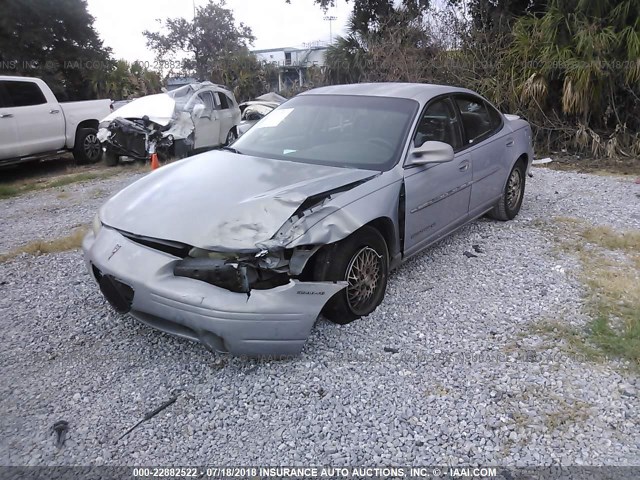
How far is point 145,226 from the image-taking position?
313 cm

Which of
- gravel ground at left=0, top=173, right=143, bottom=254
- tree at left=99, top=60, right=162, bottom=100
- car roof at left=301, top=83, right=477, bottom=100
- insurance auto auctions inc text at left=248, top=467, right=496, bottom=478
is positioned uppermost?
tree at left=99, top=60, right=162, bottom=100

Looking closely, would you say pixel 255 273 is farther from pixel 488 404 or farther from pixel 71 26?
pixel 71 26

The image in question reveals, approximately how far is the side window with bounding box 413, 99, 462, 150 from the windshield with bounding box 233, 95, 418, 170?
127mm


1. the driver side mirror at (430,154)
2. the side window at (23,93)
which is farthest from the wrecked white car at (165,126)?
the driver side mirror at (430,154)

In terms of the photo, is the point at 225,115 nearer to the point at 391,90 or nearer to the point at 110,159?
the point at 110,159

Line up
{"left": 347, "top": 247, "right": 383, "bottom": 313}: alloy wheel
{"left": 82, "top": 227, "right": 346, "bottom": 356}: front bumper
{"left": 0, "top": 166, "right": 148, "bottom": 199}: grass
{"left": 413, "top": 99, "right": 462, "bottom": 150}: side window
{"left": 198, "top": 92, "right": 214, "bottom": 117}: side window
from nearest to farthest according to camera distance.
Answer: {"left": 82, "top": 227, "right": 346, "bottom": 356}: front bumper
{"left": 347, "top": 247, "right": 383, "bottom": 313}: alloy wheel
{"left": 413, "top": 99, "right": 462, "bottom": 150}: side window
{"left": 0, "top": 166, "right": 148, "bottom": 199}: grass
{"left": 198, "top": 92, "right": 214, "bottom": 117}: side window

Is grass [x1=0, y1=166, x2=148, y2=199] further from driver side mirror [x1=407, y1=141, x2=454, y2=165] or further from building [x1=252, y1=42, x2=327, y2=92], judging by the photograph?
building [x1=252, y1=42, x2=327, y2=92]

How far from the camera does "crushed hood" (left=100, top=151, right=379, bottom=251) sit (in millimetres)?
2979

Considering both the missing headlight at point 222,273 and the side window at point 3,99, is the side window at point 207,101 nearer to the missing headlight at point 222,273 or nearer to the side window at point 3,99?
the side window at point 3,99

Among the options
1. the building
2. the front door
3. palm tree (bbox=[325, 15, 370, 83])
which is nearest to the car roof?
the front door

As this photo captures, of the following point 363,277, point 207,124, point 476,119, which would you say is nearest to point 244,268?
point 363,277

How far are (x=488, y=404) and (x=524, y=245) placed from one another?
8.85 ft

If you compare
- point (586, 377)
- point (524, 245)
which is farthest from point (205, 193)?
point (524, 245)

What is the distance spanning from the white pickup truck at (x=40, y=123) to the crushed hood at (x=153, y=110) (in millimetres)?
543
